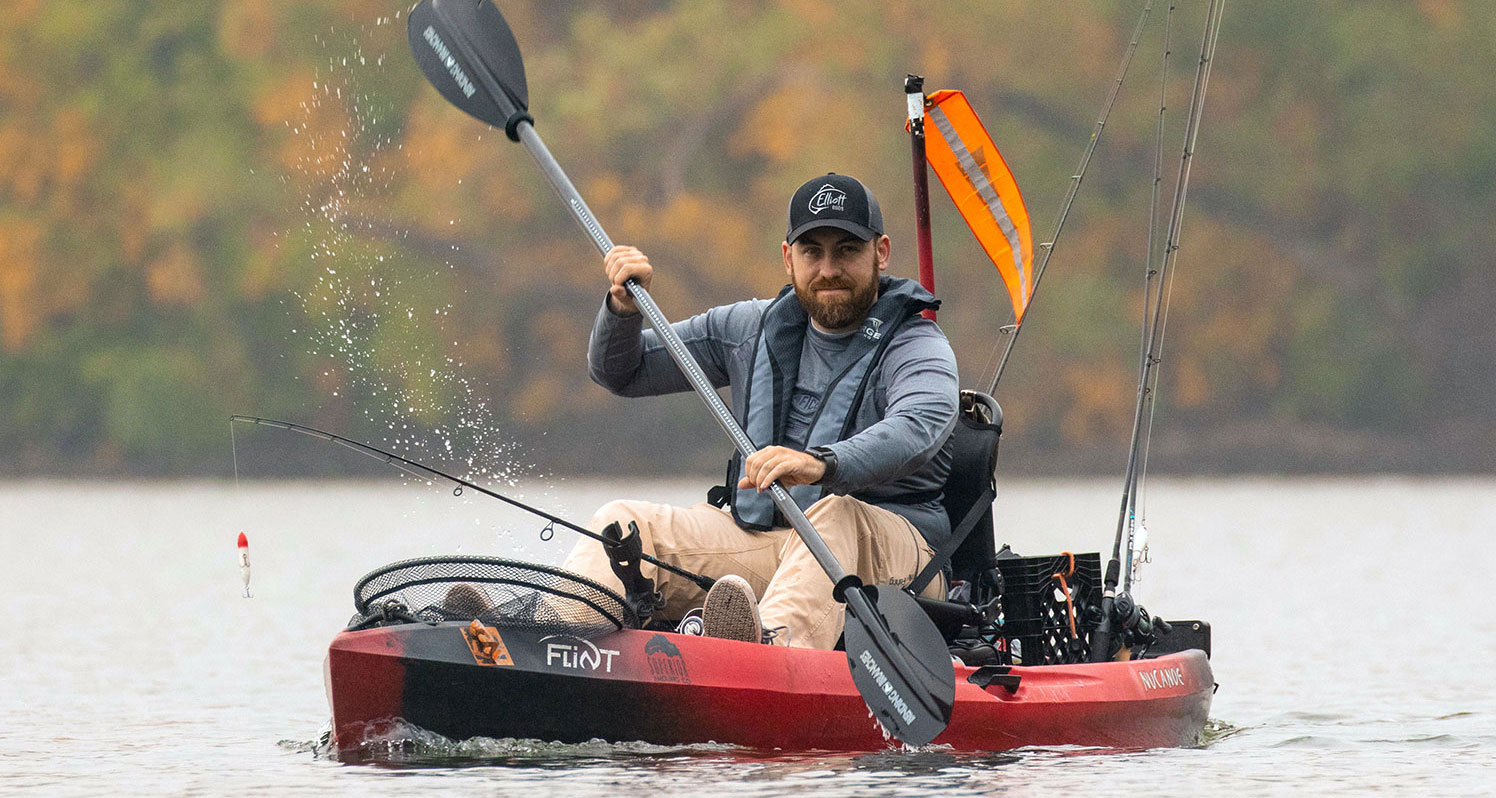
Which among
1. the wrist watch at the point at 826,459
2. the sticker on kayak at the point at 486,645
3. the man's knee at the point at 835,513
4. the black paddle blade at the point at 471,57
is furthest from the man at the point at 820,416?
the black paddle blade at the point at 471,57

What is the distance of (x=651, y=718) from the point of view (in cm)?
635

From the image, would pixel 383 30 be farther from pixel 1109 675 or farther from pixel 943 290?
pixel 1109 675

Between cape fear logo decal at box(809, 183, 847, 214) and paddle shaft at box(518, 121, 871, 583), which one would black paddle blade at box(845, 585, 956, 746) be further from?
cape fear logo decal at box(809, 183, 847, 214)

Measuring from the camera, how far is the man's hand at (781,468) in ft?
20.1

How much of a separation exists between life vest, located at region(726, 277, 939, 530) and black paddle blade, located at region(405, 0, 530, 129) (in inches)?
41.3

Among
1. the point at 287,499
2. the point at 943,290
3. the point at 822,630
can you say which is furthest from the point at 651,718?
the point at 943,290

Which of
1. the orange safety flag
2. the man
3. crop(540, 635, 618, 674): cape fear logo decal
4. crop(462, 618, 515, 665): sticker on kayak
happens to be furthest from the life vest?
the orange safety flag

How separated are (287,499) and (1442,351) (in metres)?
18.0

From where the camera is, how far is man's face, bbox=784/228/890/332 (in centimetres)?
674

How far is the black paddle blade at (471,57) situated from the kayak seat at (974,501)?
1.65m

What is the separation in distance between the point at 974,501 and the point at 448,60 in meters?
2.07

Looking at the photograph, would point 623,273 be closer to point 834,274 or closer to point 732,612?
point 834,274

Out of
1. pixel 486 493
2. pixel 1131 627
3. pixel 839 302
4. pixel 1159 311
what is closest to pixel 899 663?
pixel 839 302

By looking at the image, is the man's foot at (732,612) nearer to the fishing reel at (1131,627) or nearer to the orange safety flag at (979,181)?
the fishing reel at (1131,627)
